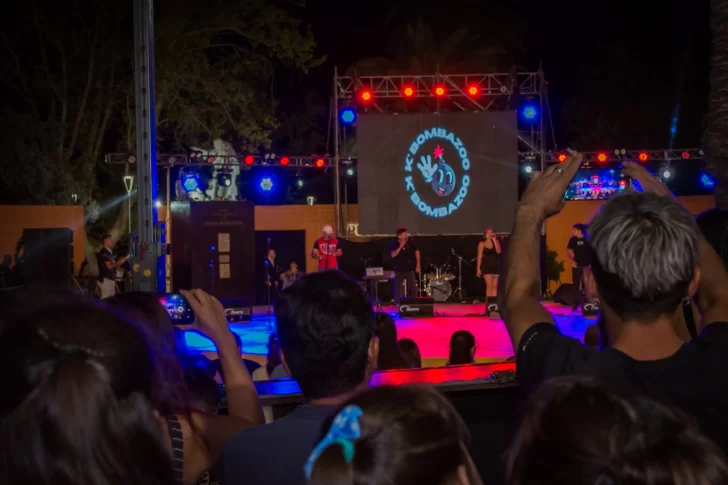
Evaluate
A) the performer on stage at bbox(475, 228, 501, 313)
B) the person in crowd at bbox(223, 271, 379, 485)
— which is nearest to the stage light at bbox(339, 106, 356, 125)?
the performer on stage at bbox(475, 228, 501, 313)

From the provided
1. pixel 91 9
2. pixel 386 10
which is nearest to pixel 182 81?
pixel 91 9

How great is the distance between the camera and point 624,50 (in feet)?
98.6

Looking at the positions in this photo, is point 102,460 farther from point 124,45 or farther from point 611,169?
point 611,169

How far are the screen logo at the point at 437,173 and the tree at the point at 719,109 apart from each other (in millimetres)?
12344

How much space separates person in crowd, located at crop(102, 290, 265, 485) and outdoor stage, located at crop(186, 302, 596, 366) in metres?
6.49

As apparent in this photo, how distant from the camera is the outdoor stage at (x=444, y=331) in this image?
392 inches

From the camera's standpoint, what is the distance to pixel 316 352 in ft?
6.66

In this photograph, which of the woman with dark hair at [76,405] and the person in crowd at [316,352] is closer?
the woman with dark hair at [76,405]

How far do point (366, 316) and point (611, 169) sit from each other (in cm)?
2350

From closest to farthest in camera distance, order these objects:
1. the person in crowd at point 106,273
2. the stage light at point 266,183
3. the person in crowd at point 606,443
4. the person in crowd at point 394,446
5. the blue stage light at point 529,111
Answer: the person in crowd at point 606,443 < the person in crowd at point 394,446 < the person in crowd at point 106,273 < the blue stage light at point 529,111 < the stage light at point 266,183

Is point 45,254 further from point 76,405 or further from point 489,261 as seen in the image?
point 76,405

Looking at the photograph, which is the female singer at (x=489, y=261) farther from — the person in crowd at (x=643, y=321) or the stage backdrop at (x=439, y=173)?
the person in crowd at (x=643, y=321)

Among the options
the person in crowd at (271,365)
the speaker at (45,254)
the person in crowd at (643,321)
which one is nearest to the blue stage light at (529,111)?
the speaker at (45,254)

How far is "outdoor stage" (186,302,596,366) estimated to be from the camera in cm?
997
